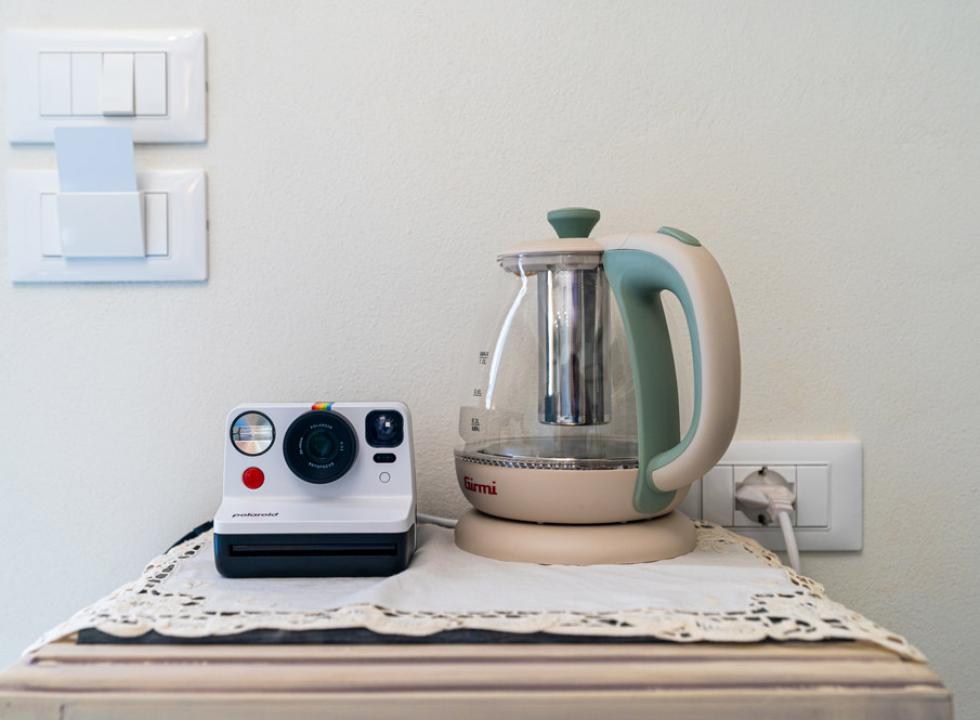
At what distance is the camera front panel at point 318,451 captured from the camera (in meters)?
0.61

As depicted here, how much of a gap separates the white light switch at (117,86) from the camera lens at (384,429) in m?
0.40

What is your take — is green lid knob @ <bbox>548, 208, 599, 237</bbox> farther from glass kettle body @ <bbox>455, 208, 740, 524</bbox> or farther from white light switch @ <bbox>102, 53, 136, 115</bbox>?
white light switch @ <bbox>102, 53, 136, 115</bbox>

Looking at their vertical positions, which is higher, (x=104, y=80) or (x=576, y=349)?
(x=104, y=80)

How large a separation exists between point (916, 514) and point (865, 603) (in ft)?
0.33

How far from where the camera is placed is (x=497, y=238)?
782 mm

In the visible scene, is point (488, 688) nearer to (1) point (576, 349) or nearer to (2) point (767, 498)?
(1) point (576, 349)

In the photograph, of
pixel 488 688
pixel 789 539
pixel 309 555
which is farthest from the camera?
pixel 789 539

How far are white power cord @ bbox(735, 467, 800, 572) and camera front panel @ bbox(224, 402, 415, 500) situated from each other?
1.11ft

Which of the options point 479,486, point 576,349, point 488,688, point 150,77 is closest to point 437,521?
point 479,486

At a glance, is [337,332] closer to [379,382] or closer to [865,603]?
[379,382]

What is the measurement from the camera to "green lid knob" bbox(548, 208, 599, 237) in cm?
64

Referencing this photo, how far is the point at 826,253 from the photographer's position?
0.79m

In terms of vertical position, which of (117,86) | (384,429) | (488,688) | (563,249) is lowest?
(488,688)

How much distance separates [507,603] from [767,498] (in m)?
0.35
